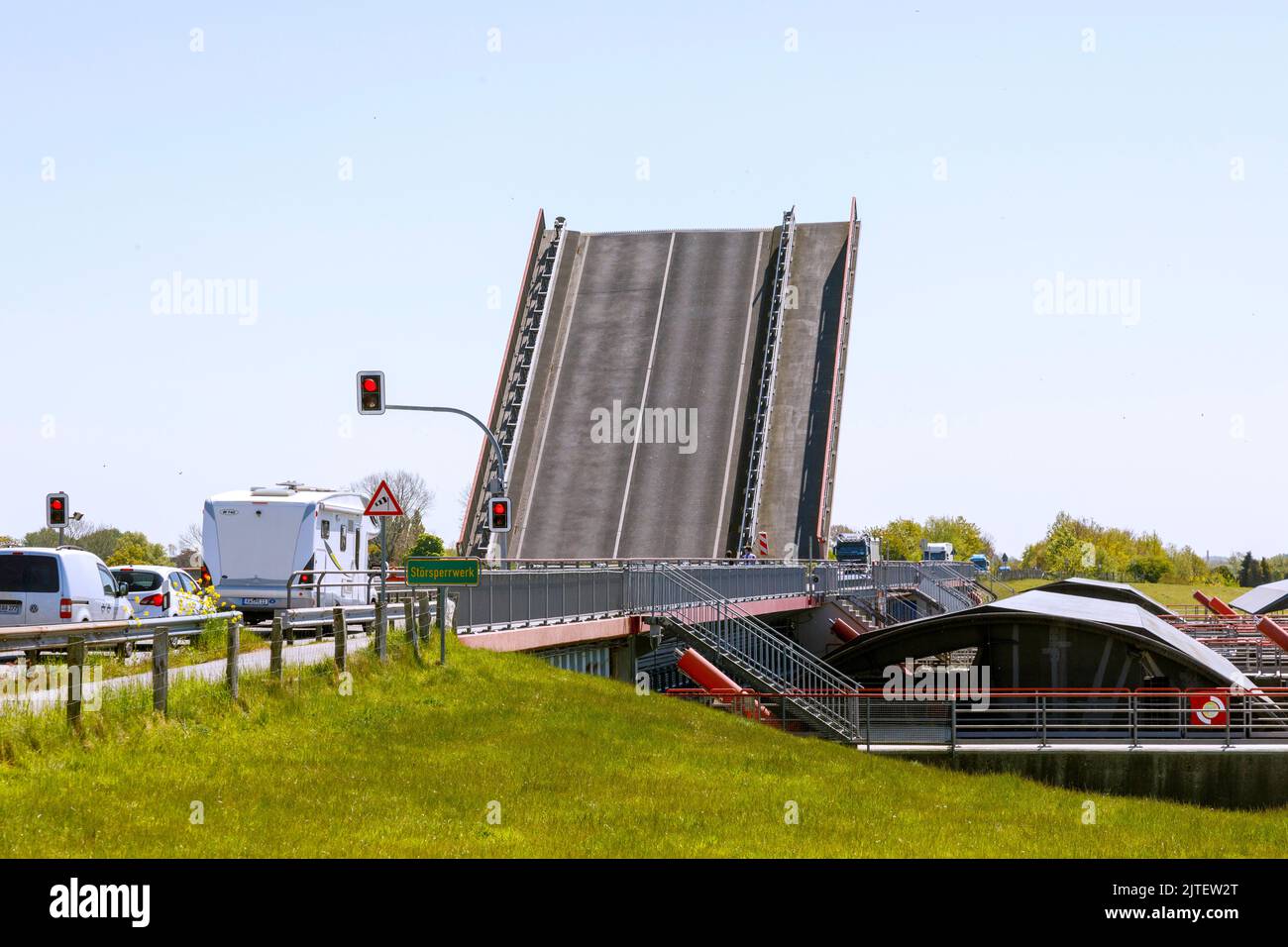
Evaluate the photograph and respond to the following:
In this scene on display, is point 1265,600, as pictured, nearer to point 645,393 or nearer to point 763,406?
point 763,406

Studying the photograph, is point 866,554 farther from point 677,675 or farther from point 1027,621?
point 1027,621

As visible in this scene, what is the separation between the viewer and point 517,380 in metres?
54.0

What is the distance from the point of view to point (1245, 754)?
25297mm

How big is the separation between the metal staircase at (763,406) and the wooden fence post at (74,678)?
3873 centimetres

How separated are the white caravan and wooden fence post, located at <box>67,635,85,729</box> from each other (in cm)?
1432

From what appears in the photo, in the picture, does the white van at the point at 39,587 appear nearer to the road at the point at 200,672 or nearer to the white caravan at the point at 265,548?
the road at the point at 200,672

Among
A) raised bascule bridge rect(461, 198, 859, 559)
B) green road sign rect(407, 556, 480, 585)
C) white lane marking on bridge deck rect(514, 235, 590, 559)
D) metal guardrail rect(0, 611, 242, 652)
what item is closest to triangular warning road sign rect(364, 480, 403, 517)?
green road sign rect(407, 556, 480, 585)

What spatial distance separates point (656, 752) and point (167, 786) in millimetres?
6582

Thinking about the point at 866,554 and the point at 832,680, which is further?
the point at 866,554

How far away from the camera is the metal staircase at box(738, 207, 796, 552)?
5138 cm

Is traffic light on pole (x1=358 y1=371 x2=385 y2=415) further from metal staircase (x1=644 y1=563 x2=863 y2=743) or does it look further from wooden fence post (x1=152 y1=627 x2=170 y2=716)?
wooden fence post (x1=152 y1=627 x2=170 y2=716)

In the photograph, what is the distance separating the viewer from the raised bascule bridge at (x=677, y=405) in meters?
51.2
